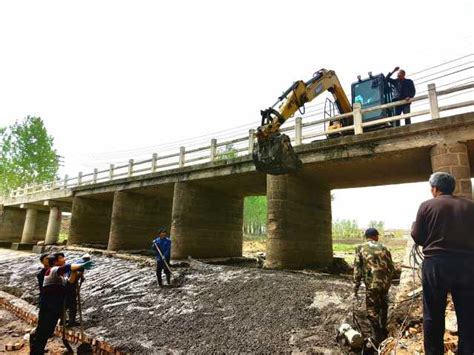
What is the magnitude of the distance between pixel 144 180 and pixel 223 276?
8565mm

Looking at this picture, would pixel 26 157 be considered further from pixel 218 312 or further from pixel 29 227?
pixel 218 312

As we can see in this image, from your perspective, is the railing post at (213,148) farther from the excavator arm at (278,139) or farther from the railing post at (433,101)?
the railing post at (433,101)

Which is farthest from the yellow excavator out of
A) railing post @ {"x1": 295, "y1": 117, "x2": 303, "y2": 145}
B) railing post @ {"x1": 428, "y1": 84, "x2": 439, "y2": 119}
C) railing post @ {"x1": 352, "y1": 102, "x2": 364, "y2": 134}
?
railing post @ {"x1": 428, "y1": 84, "x2": 439, "y2": 119}

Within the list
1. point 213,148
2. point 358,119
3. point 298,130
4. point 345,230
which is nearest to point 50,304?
point 298,130

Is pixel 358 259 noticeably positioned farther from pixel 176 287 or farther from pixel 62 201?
pixel 62 201

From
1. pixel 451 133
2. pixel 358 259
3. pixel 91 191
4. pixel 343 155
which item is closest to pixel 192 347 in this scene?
pixel 358 259

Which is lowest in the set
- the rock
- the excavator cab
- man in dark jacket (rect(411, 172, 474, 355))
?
the rock

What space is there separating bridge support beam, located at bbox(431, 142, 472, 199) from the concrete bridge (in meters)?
0.02

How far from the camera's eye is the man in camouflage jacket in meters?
4.28

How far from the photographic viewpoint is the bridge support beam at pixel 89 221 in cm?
1886

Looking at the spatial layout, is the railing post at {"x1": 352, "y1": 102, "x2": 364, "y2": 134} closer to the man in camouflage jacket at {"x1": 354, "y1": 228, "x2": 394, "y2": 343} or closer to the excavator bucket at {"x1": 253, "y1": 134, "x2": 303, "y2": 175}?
the excavator bucket at {"x1": 253, "y1": 134, "x2": 303, "y2": 175}

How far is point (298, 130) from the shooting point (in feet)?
33.9

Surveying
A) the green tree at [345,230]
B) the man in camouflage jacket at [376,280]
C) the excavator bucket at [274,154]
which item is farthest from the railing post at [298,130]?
the green tree at [345,230]

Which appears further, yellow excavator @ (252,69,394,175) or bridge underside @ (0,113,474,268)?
bridge underside @ (0,113,474,268)
